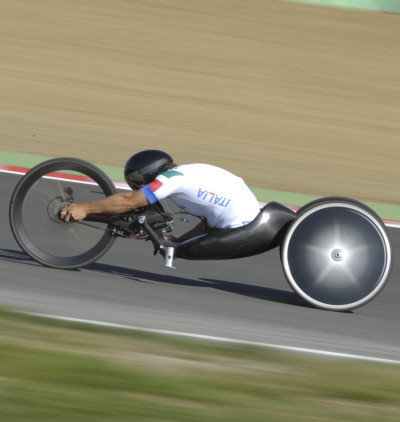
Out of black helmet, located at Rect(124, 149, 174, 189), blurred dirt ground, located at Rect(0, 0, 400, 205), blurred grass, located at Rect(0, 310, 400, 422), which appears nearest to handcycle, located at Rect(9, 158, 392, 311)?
black helmet, located at Rect(124, 149, 174, 189)

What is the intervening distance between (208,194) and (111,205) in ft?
2.46

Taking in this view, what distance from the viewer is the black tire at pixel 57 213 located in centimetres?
731

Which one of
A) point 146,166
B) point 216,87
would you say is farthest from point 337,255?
point 216,87

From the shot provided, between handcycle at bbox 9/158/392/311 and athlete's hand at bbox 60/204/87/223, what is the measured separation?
103 mm

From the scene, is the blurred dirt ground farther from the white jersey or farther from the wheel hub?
the wheel hub

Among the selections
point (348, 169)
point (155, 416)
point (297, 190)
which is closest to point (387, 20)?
point (348, 169)

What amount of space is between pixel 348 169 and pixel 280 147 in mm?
1433

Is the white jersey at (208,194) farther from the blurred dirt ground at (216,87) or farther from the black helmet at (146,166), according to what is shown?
the blurred dirt ground at (216,87)

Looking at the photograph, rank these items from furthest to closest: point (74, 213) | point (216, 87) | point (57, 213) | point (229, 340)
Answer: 1. point (216, 87)
2. point (57, 213)
3. point (74, 213)
4. point (229, 340)

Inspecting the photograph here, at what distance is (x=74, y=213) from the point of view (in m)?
7.09

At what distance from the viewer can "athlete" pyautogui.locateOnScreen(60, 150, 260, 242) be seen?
693 centimetres

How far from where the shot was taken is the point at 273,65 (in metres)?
21.6

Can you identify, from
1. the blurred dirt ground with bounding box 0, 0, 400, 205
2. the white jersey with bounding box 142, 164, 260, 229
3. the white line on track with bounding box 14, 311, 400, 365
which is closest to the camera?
the white line on track with bounding box 14, 311, 400, 365

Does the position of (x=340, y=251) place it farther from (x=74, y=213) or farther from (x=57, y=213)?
(x=57, y=213)
